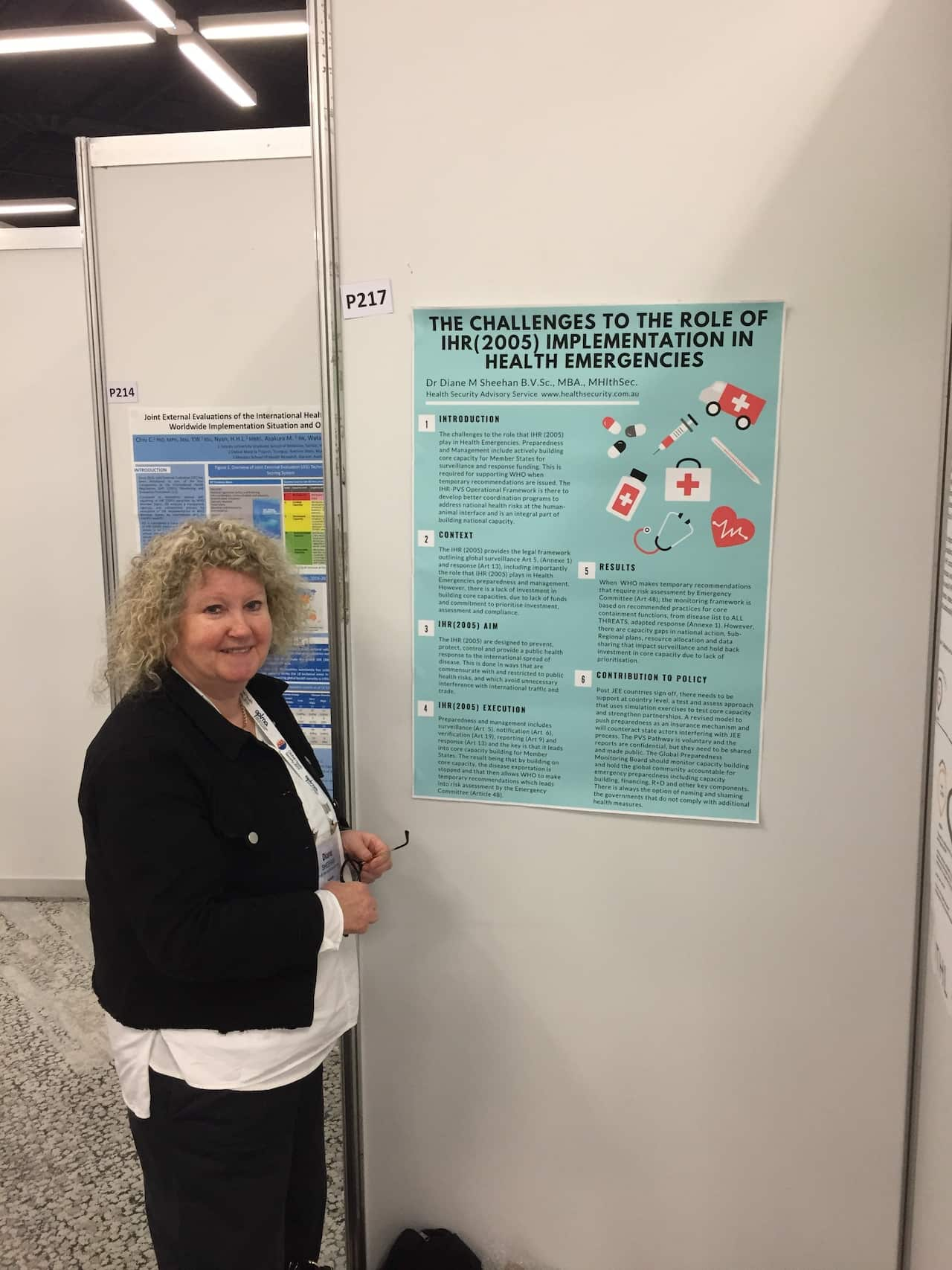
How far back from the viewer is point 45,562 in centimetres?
328

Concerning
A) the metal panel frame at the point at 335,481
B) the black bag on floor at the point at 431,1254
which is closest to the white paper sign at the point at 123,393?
the metal panel frame at the point at 335,481

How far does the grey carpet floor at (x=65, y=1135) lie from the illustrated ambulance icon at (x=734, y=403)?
76.1 inches

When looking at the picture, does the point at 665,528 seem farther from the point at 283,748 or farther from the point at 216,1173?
the point at 216,1173

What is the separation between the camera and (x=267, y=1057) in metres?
1.25

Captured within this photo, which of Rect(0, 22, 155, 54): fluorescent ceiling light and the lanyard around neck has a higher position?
Rect(0, 22, 155, 54): fluorescent ceiling light

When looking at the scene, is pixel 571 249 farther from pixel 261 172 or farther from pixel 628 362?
pixel 261 172

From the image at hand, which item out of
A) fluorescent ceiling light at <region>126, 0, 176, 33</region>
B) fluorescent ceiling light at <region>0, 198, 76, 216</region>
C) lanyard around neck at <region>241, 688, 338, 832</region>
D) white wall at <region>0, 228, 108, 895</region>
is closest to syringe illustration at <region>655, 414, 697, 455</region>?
lanyard around neck at <region>241, 688, 338, 832</region>

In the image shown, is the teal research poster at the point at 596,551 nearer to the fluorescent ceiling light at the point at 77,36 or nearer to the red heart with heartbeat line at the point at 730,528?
the red heart with heartbeat line at the point at 730,528

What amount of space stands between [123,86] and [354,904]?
772 centimetres

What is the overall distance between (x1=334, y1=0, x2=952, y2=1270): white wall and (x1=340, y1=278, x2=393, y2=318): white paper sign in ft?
0.08

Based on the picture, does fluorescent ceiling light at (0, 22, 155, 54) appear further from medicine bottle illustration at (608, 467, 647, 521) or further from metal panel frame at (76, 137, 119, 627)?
medicine bottle illustration at (608, 467, 647, 521)

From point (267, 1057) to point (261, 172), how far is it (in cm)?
178

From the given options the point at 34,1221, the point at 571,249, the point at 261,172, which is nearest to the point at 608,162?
the point at 571,249

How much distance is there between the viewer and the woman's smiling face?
1255 mm
